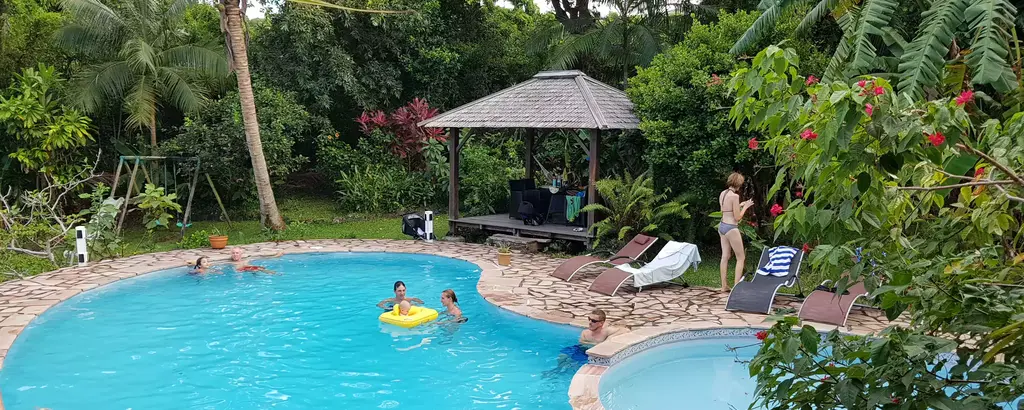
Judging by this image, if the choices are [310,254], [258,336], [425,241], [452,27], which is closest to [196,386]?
[258,336]

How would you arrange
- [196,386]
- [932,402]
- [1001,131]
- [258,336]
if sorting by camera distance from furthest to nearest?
[258,336] → [196,386] → [1001,131] → [932,402]

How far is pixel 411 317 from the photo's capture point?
389 inches

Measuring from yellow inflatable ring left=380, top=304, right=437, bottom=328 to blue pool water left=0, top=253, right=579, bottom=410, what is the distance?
0.12m

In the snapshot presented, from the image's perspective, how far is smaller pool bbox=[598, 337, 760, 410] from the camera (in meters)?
7.46

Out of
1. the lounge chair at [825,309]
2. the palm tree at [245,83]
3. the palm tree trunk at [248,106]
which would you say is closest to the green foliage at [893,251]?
the lounge chair at [825,309]

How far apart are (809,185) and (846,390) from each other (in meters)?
0.86

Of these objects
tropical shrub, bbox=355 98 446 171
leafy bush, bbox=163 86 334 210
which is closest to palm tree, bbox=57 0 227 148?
leafy bush, bbox=163 86 334 210

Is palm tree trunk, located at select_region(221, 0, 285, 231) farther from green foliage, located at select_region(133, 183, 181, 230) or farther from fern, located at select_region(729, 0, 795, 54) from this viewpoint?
fern, located at select_region(729, 0, 795, 54)

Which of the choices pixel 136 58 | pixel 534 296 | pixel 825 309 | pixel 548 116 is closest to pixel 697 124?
pixel 548 116

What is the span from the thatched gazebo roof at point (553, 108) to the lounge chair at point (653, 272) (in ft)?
9.21

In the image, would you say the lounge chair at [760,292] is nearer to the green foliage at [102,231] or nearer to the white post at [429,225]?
the white post at [429,225]

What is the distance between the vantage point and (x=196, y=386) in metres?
7.90

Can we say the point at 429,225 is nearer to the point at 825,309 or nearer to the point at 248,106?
the point at 248,106

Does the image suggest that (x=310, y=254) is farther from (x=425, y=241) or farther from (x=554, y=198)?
(x=554, y=198)
